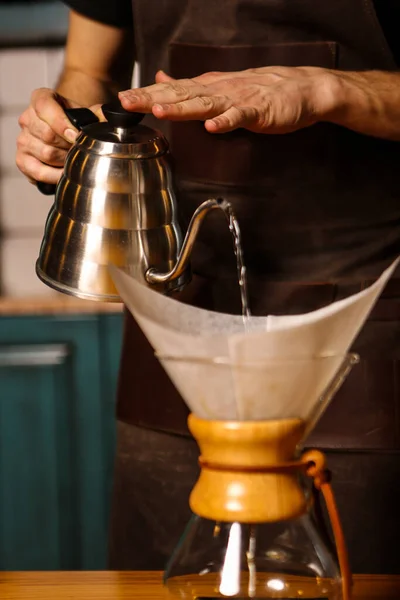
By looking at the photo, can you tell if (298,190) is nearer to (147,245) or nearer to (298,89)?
(298,89)

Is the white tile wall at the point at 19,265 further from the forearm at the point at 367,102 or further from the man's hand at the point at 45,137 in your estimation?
the forearm at the point at 367,102

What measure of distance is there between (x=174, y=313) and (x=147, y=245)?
20 centimetres

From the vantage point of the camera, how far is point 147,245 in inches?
37.8

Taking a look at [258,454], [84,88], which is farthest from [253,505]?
[84,88]

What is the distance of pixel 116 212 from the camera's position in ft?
3.11

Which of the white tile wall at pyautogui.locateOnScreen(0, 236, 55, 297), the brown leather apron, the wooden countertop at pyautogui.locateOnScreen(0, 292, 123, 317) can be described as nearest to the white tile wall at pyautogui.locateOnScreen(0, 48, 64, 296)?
the white tile wall at pyautogui.locateOnScreen(0, 236, 55, 297)

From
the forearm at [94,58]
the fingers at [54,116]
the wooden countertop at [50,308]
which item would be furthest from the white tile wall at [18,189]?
the fingers at [54,116]

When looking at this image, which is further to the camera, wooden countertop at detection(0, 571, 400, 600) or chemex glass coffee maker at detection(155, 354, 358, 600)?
wooden countertop at detection(0, 571, 400, 600)

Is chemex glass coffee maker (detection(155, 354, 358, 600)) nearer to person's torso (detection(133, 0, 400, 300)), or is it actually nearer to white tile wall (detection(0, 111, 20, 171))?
person's torso (detection(133, 0, 400, 300))

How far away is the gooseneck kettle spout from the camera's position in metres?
0.91

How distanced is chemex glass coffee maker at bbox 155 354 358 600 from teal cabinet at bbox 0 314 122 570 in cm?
167

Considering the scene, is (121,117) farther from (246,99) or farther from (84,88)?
(84,88)

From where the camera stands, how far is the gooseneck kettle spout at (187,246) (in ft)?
3.00

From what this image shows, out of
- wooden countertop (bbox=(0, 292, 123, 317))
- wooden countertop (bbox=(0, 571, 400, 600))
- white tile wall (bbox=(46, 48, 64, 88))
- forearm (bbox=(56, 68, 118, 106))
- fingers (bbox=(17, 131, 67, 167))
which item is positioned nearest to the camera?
wooden countertop (bbox=(0, 571, 400, 600))
